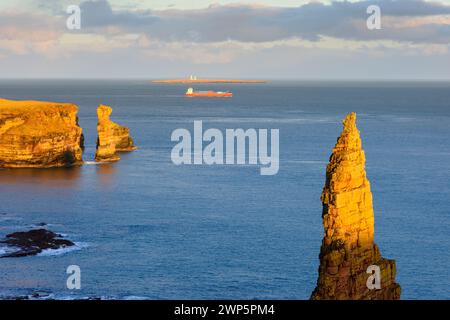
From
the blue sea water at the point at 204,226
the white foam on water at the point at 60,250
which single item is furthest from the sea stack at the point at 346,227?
the white foam on water at the point at 60,250

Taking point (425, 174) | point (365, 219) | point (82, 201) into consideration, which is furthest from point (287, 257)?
point (425, 174)

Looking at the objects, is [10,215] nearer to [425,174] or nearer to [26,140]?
[26,140]

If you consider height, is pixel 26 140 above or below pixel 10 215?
above

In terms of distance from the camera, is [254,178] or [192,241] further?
[254,178]

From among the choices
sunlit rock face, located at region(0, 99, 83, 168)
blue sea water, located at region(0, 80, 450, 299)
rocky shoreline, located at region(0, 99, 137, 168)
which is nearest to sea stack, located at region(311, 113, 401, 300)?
blue sea water, located at region(0, 80, 450, 299)
